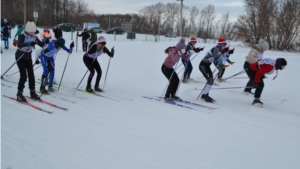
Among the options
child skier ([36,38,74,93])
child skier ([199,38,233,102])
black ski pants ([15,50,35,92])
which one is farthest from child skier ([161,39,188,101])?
black ski pants ([15,50,35,92])

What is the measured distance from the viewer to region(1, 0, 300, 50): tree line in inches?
1112

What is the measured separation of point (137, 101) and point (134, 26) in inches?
2576

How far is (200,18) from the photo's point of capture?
82062mm

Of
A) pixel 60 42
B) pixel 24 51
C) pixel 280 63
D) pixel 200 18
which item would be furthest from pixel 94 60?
pixel 200 18

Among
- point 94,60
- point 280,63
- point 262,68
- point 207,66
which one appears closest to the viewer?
point 280,63

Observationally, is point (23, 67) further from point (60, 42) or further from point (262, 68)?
point (262, 68)

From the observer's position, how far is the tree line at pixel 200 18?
2823cm

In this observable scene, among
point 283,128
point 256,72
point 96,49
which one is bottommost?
point 283,128

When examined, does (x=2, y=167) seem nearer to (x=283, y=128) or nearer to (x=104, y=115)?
(x=104, y=115)

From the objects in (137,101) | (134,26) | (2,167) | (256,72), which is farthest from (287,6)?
(134,26)

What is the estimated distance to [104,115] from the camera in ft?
15.7

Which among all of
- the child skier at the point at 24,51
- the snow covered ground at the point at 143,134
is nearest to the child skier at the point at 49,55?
the snow covered ground at the point at 143,134

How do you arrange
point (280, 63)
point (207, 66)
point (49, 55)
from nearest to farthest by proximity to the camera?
point (280, 63), point (49, 55), point (207, 66)

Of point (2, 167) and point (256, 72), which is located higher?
point (256, 72)
